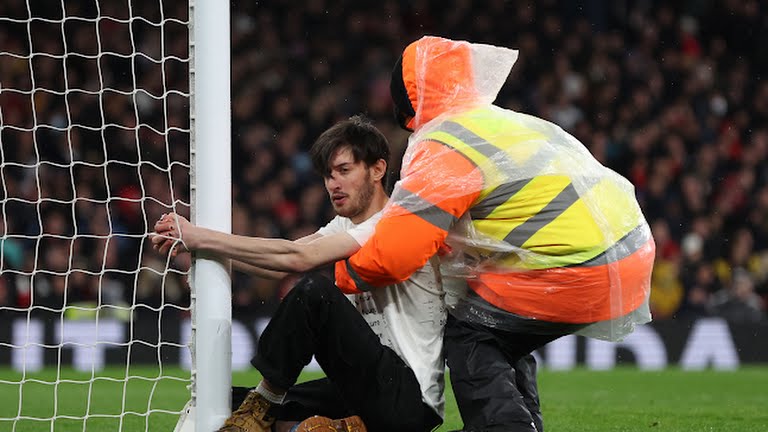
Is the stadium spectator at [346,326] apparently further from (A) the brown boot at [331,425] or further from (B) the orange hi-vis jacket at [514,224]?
(B) the orange hi-vis jacket at [514,224]

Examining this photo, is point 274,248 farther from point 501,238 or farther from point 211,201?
point 501,238

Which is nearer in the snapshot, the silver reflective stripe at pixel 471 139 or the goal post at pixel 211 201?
the silver reflective stripe at pixel 471 139

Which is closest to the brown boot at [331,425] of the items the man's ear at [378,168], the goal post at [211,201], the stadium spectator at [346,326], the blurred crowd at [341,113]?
the stadium spectator at [346,326]

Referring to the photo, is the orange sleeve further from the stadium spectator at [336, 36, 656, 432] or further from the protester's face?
the protester's face

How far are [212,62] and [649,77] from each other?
11613 mm

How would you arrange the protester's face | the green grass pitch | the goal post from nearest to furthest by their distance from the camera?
the goal post
the protester's face
the green grass pitch

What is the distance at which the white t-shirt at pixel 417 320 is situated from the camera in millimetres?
4090

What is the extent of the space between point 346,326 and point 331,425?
0.36 m

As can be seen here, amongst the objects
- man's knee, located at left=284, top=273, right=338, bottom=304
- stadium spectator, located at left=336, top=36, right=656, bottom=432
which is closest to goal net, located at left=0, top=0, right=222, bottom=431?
man's knee, located at left=284, top=273, right=338, bottom=304

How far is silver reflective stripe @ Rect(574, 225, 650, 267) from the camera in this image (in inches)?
153

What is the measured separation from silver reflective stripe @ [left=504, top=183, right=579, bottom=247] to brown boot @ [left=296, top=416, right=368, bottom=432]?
87 centimetres

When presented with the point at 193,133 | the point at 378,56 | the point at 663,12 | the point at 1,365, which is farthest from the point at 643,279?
the point at 663,12

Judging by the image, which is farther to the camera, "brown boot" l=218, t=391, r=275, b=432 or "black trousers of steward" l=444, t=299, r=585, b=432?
"brown boot" l=218, t=391, r=275, b=432

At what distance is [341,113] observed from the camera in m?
13.8
